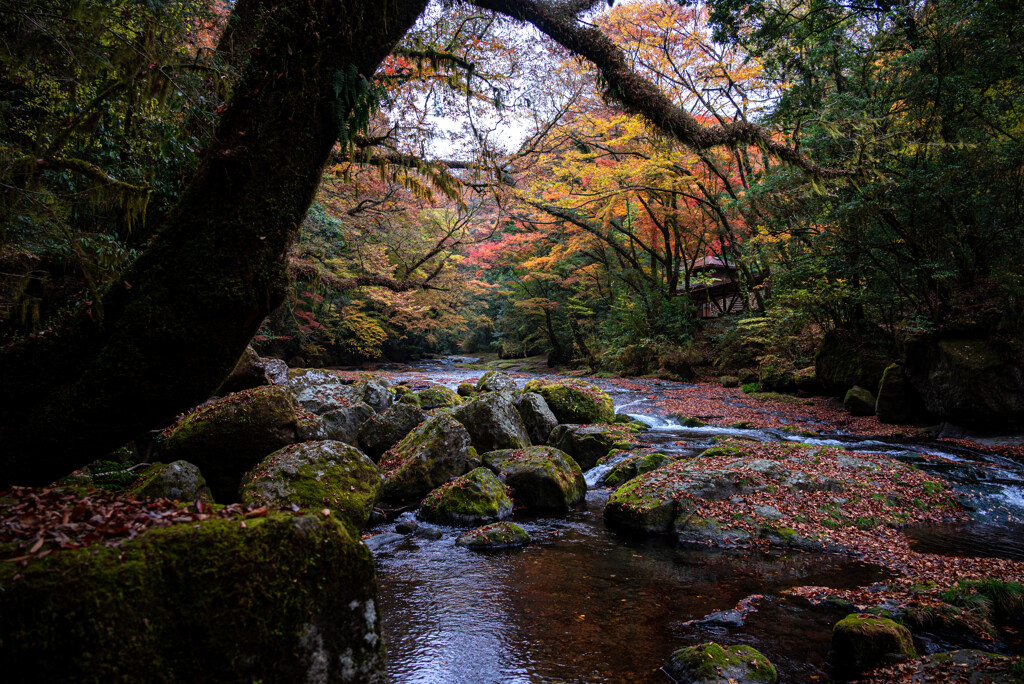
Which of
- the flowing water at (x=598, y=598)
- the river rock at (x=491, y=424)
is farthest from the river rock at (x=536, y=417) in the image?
the flowing water at (x=598, y=598)

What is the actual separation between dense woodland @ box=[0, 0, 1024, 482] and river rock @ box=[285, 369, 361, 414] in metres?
2.22

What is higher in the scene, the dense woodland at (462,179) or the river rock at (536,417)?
the dense woodland at (462,179)

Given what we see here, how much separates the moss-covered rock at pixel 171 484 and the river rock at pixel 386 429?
3343 mm

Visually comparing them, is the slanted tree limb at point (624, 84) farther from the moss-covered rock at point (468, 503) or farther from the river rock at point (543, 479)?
the moss-covered rock at point (468, 503)

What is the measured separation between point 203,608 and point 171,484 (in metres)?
4.25

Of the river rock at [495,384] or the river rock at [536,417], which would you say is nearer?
the river rock at [536,417]

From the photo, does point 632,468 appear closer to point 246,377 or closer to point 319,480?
point 319,480

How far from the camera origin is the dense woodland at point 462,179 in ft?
8.63

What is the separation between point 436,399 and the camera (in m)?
11.8

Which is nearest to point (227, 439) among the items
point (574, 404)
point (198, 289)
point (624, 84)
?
point (198, 289)

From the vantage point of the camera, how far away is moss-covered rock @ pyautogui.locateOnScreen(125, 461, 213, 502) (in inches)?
212

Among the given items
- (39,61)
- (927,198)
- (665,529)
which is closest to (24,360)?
(39,61)

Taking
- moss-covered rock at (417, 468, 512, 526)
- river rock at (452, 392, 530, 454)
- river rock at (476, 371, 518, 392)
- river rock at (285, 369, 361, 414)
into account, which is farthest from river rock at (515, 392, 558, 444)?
river rock at (285, 369, 361, 414)

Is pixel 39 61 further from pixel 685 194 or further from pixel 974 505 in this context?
pixel 685 194
